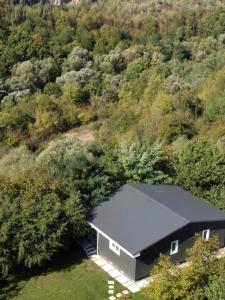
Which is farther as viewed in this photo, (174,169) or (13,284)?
(174,169)

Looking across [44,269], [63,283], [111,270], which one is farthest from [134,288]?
[44,269]

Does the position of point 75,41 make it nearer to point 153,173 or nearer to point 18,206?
point 153,173

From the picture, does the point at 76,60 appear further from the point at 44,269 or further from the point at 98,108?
the point at 44,269

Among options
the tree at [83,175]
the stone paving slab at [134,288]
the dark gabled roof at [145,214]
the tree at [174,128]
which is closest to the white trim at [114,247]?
the dark gabled roof at [145,214]

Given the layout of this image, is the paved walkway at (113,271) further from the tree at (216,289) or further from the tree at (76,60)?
the tree at (76,60)

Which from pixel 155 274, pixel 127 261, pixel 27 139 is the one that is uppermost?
pixel 155 274

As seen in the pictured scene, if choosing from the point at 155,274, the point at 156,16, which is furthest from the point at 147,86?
the point at 155,274

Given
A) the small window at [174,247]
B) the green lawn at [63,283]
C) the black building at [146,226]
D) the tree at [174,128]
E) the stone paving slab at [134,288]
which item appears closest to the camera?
the green lawn at [63,283]
